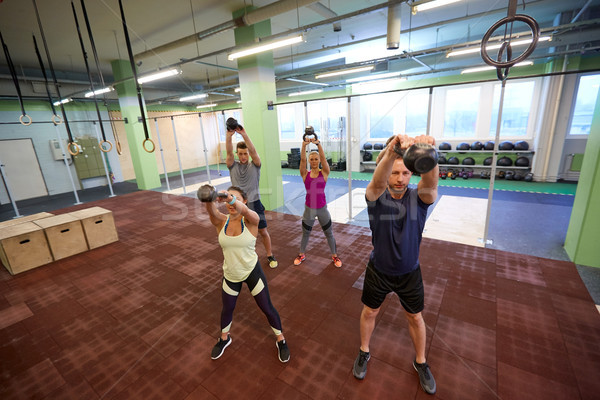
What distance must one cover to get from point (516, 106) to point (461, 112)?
166 cm

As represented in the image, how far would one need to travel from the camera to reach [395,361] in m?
2.29

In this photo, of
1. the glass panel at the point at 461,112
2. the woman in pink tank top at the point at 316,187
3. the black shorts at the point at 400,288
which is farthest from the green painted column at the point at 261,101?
the glass panel at the point at 461,112

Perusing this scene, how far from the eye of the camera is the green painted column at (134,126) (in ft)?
29.4

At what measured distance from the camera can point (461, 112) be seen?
10.2m

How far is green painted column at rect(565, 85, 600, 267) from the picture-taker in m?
3.61

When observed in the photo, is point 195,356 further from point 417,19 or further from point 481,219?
point 417,19

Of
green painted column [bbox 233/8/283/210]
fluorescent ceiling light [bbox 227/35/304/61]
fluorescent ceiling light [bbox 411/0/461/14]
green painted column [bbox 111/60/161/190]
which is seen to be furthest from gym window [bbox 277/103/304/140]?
fluorescent ceiling light [bbox 411/0/461/14]

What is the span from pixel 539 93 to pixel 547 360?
9.98 m

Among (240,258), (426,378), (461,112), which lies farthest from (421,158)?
(461,112)

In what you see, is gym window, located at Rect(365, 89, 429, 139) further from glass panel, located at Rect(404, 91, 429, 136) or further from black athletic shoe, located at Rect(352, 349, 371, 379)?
black athletic shoe, located at Rect(352, 349, 371, 379)

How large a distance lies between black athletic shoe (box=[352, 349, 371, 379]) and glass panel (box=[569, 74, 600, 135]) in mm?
10093

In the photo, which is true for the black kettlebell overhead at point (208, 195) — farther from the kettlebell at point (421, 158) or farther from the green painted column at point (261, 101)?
the green painted column at point (261, 101)

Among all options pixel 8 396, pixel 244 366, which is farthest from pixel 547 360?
pixel 8 396

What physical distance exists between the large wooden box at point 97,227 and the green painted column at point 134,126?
184 inches
